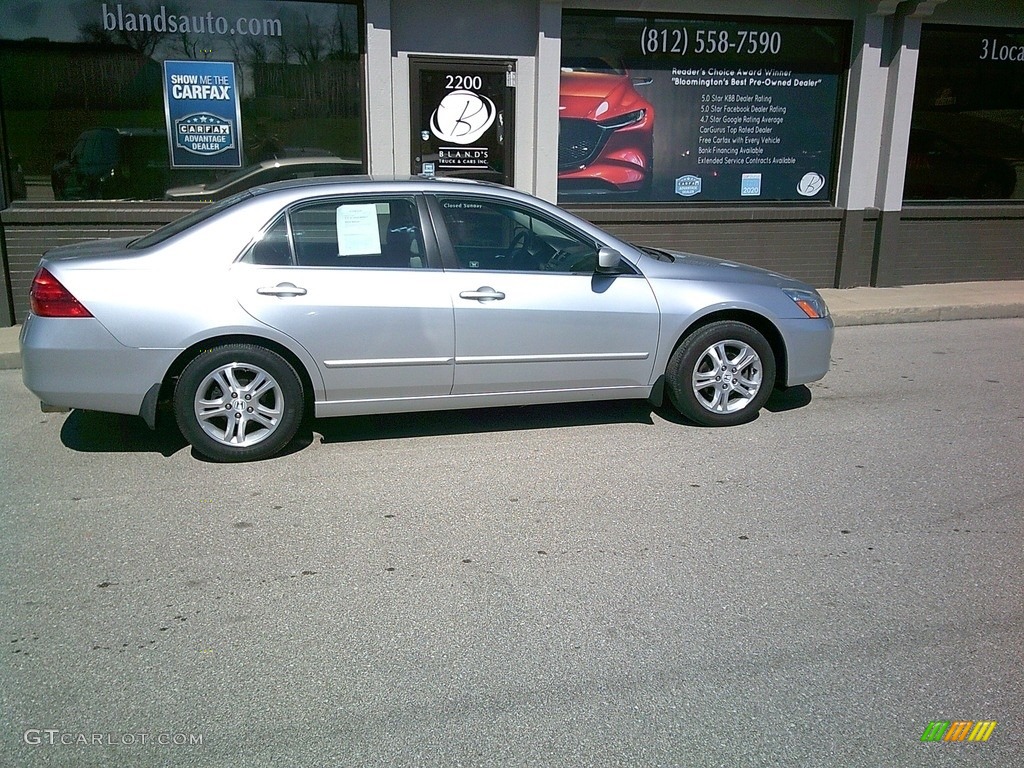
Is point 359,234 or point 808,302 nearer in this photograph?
point 359,234

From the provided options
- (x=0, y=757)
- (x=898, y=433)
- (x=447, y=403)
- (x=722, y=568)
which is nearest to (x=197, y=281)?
(x=447, y=403)

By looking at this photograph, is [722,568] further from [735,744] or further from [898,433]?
[898,433]

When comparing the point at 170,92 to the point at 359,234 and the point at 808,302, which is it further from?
the point at 808,302

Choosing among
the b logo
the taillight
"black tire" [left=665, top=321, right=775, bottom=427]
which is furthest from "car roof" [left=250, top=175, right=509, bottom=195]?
the b logo

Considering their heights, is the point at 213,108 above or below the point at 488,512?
above

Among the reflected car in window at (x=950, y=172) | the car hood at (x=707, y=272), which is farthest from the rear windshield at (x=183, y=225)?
the reflected car in window at (x=950, y=172)

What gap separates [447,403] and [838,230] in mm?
7235

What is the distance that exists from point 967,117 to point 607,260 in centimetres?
825

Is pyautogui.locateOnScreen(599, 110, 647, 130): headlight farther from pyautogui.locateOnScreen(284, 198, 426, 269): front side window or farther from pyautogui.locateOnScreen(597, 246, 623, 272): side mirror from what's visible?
pyautogui.locateOnScreen(284, 198, 426, 269): front side window

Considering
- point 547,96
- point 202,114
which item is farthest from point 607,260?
point 202,114

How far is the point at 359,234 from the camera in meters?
5.42

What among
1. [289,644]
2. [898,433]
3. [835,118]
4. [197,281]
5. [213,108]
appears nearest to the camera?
[289,644]

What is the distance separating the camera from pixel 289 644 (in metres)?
3.42

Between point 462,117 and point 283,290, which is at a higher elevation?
point 462,117
